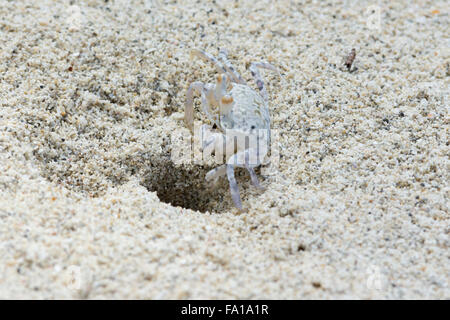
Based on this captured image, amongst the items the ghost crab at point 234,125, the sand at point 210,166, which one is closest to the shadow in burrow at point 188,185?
the sand at point 210,166

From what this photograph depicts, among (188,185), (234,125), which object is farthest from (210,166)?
(234,125)

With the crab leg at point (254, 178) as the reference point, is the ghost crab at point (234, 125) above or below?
above

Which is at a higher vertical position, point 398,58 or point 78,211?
point 398,58

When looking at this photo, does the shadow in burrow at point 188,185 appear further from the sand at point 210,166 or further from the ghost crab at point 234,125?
the ghost crab at point 234,125

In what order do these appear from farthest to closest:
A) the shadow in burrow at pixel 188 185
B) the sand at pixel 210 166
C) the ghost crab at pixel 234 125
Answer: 1. the shadow in burrow at pixel 188 185
2. the ghost crab at pixel 234 125
3. the sand at pixel 210 166

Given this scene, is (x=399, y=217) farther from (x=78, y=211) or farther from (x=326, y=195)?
(x=78, y=211)
